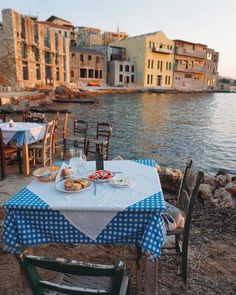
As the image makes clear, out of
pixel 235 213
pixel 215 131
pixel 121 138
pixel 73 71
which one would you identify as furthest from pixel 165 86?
pixel 235 213

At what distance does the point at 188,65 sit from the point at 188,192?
72.5 meters

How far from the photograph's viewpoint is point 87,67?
54.5 meters

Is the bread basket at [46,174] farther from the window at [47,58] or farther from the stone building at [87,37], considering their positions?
the stone building at [87,37]

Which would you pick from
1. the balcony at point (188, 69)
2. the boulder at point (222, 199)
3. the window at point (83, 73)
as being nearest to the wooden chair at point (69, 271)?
the boulder at point (222, 199)

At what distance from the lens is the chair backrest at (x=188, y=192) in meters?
2.51

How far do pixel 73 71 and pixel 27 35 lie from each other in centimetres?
1518

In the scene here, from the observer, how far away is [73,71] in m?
54.3

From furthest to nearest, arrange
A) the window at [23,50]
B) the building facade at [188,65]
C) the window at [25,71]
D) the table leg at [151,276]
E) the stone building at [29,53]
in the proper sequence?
the building facade at [188,65] → the window at [25,71] → the window at [23,50] → the stone building at [29,53] → the table leg at [151,276]

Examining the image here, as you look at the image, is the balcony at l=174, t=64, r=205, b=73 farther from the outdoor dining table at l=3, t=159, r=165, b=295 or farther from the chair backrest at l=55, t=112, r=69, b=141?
the outdoor dining table at l=3, t=159, r=165, b=295

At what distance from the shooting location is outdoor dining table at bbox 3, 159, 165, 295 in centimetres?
212

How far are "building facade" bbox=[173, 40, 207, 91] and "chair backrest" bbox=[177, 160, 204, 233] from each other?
6792 cm

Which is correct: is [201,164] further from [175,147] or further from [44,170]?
[44,170]

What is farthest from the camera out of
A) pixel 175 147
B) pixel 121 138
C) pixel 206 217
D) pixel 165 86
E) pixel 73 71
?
pixel 165 86

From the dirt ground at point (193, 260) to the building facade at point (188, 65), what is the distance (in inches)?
2662
